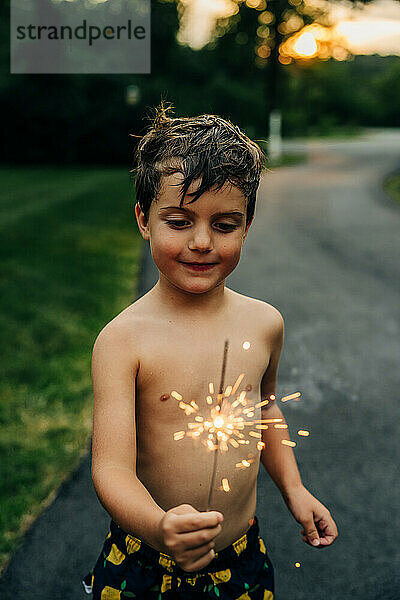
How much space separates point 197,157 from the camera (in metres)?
1.59

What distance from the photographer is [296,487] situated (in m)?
2.01

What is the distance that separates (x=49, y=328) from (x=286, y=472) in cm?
449

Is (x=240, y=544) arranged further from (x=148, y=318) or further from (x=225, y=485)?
(x=148, y=318)

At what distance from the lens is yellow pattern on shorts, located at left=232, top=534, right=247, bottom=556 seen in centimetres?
187

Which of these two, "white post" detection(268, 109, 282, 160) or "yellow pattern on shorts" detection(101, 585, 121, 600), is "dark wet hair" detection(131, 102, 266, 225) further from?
"white post" detection(268, 109, 282, 160)

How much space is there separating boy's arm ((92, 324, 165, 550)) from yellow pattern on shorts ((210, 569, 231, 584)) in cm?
47

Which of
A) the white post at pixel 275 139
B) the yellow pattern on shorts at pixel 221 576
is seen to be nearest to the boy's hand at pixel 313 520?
the yellow pattern on shorts at pixel 221 576

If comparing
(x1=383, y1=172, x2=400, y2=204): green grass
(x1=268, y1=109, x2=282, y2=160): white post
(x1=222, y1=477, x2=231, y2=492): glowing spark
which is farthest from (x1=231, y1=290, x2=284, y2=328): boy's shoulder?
(x1=268, y1=109, x2=282, y2=160): white post

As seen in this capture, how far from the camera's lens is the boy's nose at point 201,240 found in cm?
156

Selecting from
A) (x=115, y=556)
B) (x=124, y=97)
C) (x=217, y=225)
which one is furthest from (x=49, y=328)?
(x=124, y=97)

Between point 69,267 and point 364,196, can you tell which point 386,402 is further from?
point 364,196

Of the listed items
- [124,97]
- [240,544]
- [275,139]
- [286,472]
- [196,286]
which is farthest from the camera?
[124,97]

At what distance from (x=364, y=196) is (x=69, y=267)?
32.7 ft

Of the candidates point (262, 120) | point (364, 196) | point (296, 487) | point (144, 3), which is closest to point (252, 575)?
point (296, 487)
